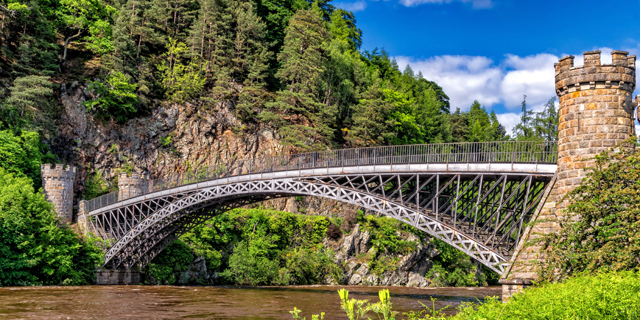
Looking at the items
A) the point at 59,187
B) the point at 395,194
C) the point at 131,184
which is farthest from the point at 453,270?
the point at 59,187

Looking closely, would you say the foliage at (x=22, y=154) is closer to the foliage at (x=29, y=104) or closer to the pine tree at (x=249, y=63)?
the foliage at (x=29, y=104)

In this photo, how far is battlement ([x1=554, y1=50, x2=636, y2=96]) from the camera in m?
19.1

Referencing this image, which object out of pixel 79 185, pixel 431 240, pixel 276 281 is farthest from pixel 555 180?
pixel 79 185

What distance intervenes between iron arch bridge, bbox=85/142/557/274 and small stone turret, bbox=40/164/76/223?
153 cm

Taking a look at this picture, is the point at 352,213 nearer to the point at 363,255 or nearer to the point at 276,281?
the point at 363,255

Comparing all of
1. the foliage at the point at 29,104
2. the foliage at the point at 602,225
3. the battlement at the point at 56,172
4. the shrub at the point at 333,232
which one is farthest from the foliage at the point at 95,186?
the foliage at the point at 602,225

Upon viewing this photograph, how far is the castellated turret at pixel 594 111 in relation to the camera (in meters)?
18.9

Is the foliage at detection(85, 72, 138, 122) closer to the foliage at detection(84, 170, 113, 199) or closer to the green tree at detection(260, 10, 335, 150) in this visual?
the foliage at detection(84, 170, 113, 199)

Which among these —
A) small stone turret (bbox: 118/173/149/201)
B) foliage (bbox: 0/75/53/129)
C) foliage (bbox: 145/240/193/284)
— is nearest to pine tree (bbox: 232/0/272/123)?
small stone turret (bbox: 118/173/149/201)

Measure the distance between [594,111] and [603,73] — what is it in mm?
1364

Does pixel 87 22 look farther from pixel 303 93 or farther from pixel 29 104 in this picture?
pixel 303 93

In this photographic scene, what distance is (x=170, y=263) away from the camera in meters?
42.2

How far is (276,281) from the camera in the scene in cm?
4288

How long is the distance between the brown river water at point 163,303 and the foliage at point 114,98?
20.4 metres
